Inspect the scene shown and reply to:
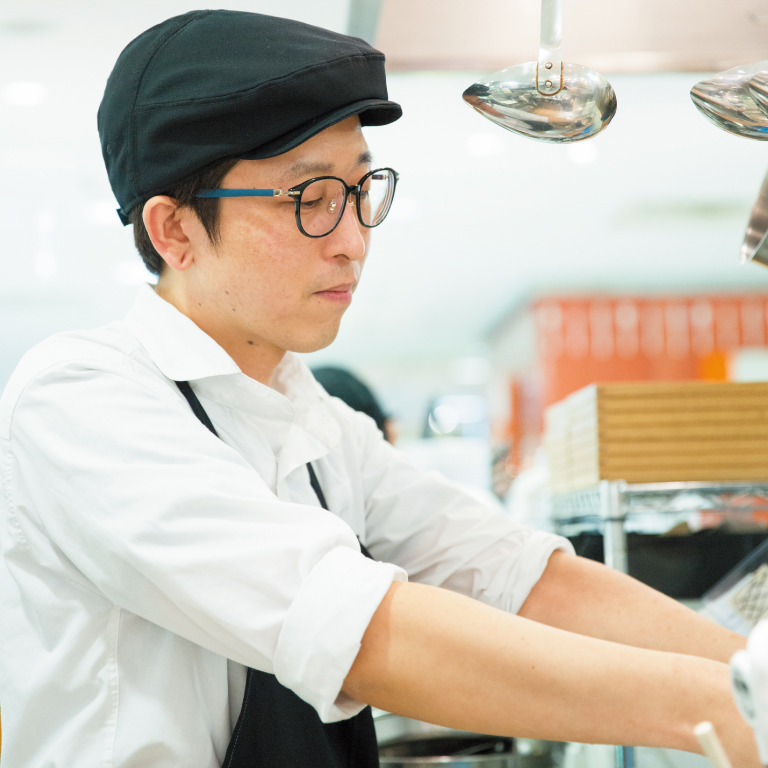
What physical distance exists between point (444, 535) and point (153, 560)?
51 cm

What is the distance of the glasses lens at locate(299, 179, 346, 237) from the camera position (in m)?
0.90

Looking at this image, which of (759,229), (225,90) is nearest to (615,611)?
(759,229)

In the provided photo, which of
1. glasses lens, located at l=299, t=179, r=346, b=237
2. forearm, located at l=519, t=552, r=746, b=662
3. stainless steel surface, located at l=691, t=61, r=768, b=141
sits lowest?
forearm, located at l=519, t=552, r=746, b=662

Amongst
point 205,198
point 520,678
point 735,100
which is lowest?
point 520,678

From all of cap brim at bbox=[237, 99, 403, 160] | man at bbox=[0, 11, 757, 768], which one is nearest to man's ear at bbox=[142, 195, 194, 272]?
man at bbox=[0, 11, 757, 768]

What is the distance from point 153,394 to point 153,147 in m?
0.26

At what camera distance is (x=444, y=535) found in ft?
3.66

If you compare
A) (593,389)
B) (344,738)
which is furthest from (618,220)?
(344,738)

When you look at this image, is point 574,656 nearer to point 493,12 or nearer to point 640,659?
point 640,659

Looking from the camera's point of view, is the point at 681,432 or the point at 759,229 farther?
the point at 681,432

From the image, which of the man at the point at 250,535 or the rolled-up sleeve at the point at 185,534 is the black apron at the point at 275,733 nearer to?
the man at the point at 250,535

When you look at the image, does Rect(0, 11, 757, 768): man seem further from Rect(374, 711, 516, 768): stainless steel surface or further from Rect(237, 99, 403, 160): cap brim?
Rect(374, 711, 516, 768): stainless steel surface

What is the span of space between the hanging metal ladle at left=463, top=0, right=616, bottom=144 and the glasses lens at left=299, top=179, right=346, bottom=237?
168 millimetres

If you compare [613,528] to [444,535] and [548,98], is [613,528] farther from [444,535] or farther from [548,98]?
[548,98]
